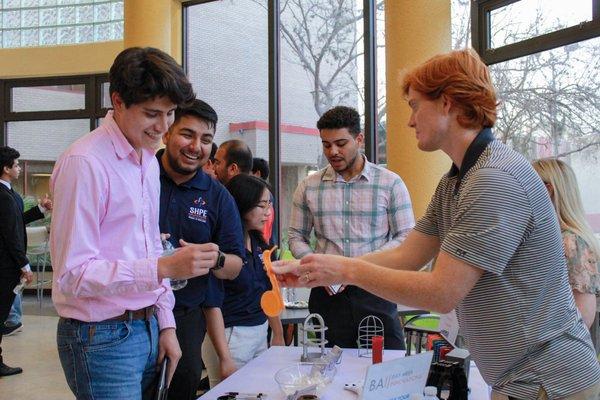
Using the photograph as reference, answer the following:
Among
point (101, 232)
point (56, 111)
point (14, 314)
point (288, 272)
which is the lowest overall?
point (14, 314)

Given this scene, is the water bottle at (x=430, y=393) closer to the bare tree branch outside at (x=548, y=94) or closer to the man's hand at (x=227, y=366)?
the man's hand at (x=227, y=366)

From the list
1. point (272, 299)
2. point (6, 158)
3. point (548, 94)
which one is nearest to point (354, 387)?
point (272, 299)

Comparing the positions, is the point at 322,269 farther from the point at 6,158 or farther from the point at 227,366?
the point at 6,158

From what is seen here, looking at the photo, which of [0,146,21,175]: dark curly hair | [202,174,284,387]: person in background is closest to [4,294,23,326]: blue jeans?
[0,146,21,175]: dark curly hair

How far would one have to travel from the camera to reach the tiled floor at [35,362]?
4246mm

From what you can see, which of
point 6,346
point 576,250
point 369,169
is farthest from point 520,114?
point 6,346

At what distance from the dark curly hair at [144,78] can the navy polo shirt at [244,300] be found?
130 centimetres

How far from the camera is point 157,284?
4.94 ft

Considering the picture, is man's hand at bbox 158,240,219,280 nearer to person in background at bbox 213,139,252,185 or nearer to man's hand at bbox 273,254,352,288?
man's hand at bbox 273,254,352,288

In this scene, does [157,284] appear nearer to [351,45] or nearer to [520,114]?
[520,114]

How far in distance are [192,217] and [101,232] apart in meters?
0.77

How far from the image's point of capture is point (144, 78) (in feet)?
5.12

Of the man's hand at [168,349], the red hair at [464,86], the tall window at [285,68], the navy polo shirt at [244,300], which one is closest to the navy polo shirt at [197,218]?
the navy polo shirt at [244,300]

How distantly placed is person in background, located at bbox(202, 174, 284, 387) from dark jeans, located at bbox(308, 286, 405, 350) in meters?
0.32
